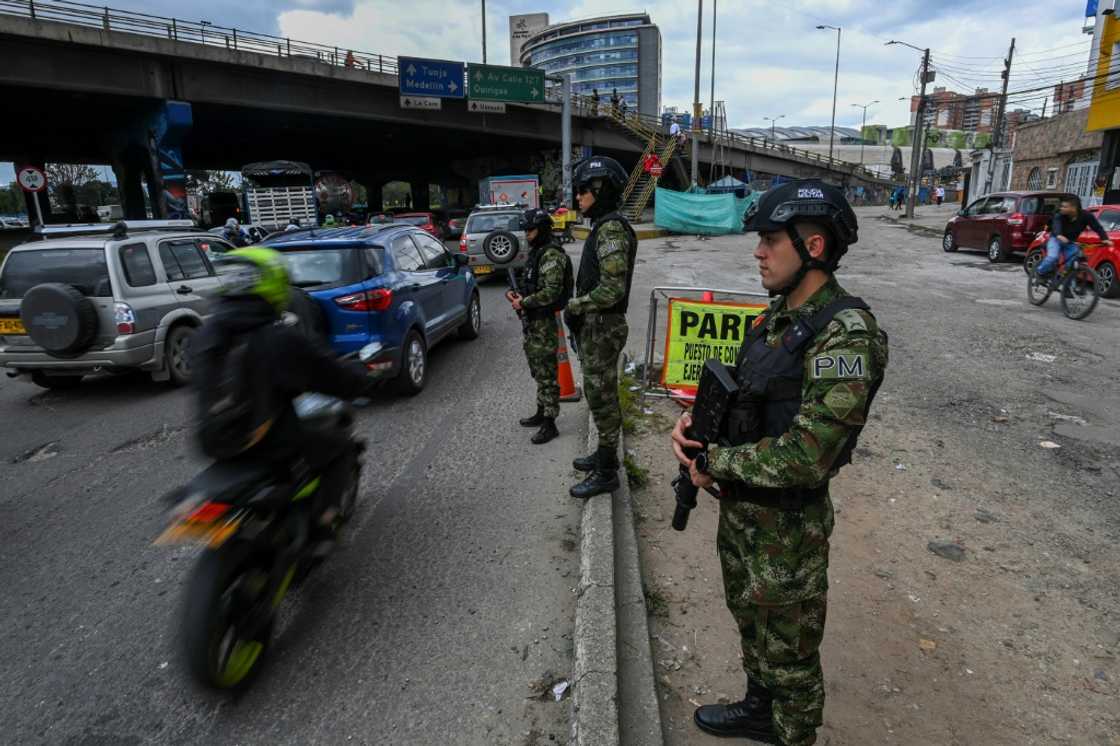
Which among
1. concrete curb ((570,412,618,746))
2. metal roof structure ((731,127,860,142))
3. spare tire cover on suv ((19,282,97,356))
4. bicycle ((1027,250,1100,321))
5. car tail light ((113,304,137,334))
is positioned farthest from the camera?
metal roof structure ((731,127,860,142))

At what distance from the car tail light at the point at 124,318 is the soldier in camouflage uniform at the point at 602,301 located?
16.3 feet

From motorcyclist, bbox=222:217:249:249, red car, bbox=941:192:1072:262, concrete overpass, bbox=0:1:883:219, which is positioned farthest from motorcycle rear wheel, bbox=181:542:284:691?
concrete overpass, bbox=0:1:883:219

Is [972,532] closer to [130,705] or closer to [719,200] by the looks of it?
[130,705]

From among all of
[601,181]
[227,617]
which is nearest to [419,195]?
[601,181]

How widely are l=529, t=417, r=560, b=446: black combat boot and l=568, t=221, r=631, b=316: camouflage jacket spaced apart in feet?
5.35

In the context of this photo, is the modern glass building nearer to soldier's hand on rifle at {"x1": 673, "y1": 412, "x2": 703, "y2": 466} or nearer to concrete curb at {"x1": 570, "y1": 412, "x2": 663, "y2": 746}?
concrete curb at {"x1": 570, "y1": 412, "x2": 663, "y2": 746}

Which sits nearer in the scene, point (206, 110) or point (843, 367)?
point (843, 367)

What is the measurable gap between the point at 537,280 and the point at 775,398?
3.40 meters

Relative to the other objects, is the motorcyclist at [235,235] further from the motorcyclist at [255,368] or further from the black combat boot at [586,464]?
the motorcyclist at [255,368]

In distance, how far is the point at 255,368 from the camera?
2783mm

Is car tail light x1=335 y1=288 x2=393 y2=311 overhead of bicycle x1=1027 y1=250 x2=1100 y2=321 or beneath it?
overhead

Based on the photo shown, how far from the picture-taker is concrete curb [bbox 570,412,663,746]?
2391 millimetres

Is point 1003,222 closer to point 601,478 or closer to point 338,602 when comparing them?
point 601,478

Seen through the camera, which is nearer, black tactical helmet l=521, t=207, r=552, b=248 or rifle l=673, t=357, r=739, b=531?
rifle l=673, t=357, r=739, b=531
